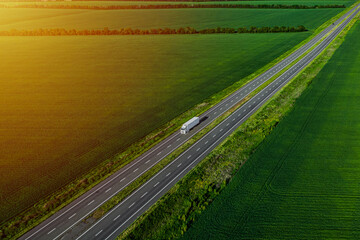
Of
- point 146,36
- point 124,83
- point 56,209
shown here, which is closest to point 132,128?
point 56,209

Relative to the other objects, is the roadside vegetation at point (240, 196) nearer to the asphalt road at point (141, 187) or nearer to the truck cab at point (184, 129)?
the asphalt road at point (141, 187)

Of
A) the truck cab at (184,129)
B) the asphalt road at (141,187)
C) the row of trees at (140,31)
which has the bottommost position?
the asphalt road at (141,187)

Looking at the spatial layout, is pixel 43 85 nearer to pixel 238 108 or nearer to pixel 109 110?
pixel 109 110

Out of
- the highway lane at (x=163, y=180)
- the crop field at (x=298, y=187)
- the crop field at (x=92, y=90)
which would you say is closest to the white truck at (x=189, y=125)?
the highway lane at (x=163, y=180)

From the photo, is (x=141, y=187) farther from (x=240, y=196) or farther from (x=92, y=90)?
(x=92, y=90)

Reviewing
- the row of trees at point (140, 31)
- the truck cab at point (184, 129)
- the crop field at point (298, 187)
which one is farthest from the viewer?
the row of trees at point (140, 31)

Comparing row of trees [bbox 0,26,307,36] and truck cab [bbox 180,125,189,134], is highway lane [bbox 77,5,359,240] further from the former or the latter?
row of trees [bbox 0,26,307,36]

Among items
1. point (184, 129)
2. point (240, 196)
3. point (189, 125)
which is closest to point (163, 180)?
point (240, 196)

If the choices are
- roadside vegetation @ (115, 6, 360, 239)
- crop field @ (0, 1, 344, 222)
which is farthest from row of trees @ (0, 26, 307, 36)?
roadside vegetation @ (115, 6, 360, 239)
